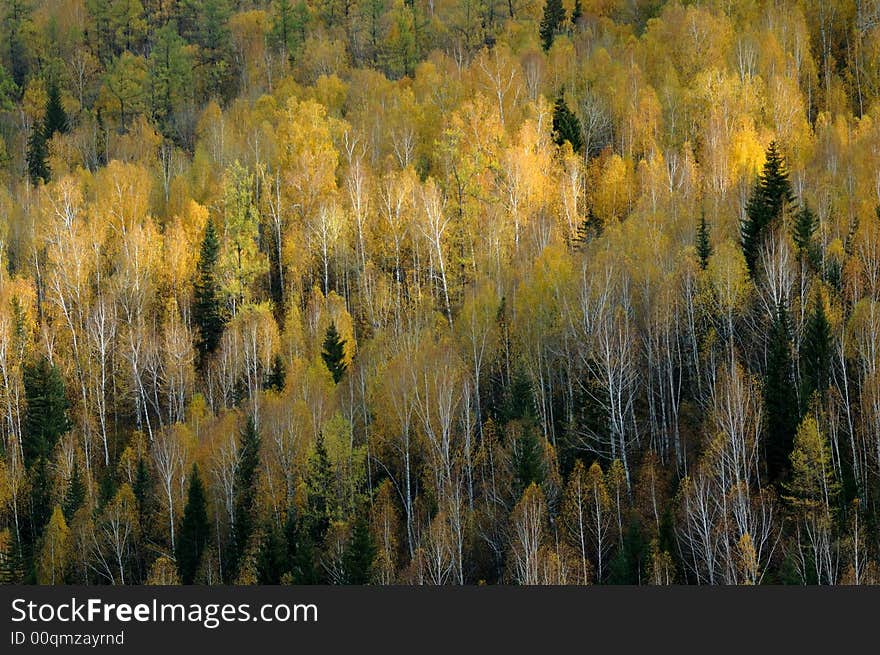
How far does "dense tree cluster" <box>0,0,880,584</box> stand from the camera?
140 feet

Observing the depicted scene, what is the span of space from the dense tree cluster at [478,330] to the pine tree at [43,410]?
0.49ft

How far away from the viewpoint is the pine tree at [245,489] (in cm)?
4622

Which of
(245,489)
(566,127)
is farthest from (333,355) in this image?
(566,127)

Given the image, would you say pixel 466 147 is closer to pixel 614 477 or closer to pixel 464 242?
pixel 464 242

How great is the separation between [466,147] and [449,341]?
19857 mm

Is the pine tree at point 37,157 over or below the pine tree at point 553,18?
below

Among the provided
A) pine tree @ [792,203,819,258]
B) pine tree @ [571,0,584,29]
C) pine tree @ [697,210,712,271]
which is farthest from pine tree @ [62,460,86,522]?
pine tree @ [571,0,584,29]

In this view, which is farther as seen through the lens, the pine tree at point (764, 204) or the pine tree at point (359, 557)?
the pine tree at point (764, 204)

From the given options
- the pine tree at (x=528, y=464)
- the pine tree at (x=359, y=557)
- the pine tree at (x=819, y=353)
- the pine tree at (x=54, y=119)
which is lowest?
the pine tree at (x=359, y=557)

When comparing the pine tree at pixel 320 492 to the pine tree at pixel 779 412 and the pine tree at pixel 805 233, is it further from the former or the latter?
the pine tree at pixel 805 233

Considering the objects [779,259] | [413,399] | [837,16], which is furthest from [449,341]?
[837,16]

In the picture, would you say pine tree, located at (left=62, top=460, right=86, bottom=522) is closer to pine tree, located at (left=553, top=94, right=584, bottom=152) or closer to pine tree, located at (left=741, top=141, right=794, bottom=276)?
pine tree, located at (left=741, top=141, right=794, bottom=276)

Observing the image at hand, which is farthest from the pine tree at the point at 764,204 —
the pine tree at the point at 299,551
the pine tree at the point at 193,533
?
the pine tree at the point at 193,533

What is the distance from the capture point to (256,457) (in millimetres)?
48750
